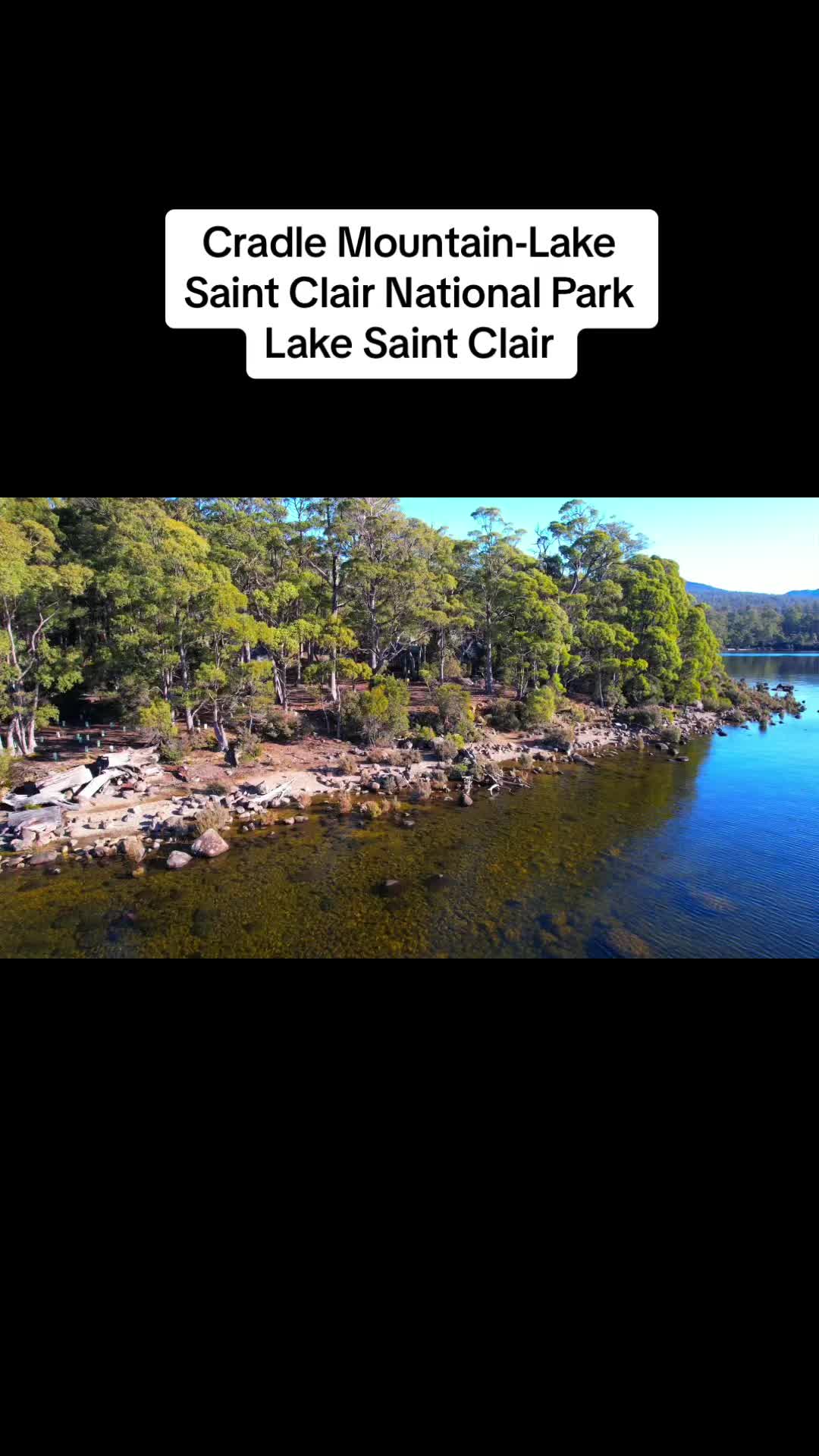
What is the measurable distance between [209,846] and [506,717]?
1022 centimetres

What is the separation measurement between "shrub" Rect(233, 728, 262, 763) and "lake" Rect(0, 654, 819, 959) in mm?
2622

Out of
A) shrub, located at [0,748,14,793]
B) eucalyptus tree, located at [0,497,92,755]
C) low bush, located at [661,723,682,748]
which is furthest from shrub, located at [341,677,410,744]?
low bush, located at [661,723,682,748]

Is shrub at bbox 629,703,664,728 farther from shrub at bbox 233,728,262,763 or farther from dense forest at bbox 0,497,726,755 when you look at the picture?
shrub at bbox 233,728,262,763

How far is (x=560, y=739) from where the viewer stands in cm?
1513

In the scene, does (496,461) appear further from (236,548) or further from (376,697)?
(236,548)

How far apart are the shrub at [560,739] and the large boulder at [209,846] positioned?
32.7 feet

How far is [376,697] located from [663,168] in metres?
12.1

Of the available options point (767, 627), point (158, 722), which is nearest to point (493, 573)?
point (158, 722)

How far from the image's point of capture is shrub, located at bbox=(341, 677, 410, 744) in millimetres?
13375

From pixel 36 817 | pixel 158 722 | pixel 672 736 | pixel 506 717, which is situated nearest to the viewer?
pixel 36 817

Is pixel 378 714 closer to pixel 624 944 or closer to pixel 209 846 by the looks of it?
pixel 209 846

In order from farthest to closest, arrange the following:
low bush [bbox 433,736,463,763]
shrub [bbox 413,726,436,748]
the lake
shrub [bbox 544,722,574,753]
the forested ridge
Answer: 1. the forested ridge
2. shrub [bbox 544,722,574,753]
3. shrub [bbox 413,726,436,748]
4. low bush [bbox 433,736,463,763]
5. the lake

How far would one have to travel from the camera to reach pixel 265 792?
1060cm
